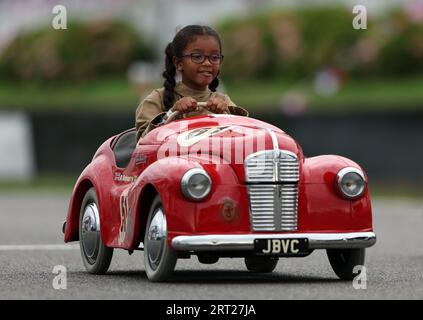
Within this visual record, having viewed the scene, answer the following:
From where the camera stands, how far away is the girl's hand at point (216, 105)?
378 inches

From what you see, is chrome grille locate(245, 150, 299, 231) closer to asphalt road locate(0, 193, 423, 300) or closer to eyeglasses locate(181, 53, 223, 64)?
asphalt road locate(0, 193, 423, 300)

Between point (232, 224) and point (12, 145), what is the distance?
25.7 m

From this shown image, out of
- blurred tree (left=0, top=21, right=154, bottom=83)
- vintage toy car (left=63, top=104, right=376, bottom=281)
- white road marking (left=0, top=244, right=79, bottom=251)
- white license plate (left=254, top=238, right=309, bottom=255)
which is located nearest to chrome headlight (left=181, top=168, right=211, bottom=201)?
vintage toy car (left=63, top=104, right=376, bottom=281)

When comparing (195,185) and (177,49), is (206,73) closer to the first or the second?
(177,49)

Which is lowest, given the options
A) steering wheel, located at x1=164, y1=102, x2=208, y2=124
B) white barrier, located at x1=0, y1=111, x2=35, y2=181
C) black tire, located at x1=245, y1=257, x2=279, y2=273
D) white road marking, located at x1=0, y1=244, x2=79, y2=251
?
white barrier, located at x1=0, y1=111, x2=35, y2=181

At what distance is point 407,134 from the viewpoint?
89.0ft

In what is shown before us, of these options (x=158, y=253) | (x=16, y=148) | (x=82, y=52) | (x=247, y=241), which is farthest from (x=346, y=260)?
(x=82, y=52)

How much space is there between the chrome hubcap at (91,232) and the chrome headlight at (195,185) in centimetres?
163

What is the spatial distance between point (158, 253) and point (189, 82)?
154 centimetres

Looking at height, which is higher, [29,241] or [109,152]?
[109,152]

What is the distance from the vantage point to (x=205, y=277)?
9.60 m

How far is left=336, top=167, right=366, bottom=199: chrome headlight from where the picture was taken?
885 cm
